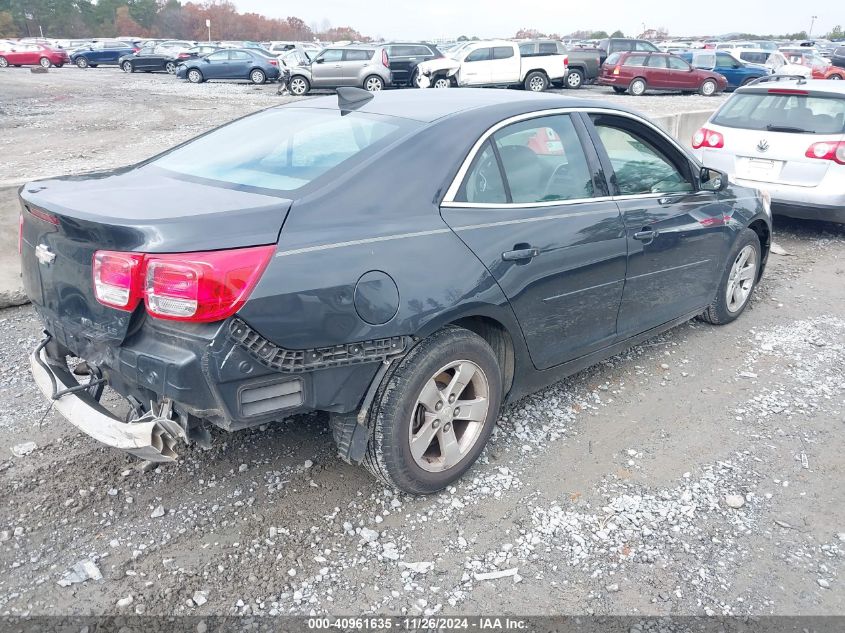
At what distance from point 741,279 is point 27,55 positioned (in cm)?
4190

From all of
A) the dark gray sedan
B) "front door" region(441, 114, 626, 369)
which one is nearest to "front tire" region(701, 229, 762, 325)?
the dark gray sedan

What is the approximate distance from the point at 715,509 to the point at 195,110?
17677mm

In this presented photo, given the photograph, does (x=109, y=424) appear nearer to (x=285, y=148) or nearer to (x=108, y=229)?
(x=108, y=229)

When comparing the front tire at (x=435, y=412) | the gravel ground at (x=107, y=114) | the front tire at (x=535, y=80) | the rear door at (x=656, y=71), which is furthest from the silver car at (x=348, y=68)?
the front tire at (x=435, y=412)

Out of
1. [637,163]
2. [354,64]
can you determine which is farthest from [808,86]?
[354,64]

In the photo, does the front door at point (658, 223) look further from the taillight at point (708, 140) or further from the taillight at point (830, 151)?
the taillight at point (708, 140)

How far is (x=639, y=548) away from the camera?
294 centimetres

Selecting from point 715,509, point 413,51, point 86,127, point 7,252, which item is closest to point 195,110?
point 86,127

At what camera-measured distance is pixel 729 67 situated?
2842cm

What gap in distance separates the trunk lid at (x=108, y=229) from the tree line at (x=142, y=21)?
3209 inches

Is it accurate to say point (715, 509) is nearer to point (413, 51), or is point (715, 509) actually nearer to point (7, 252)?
point (7, 252)

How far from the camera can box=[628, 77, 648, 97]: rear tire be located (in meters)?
25.8

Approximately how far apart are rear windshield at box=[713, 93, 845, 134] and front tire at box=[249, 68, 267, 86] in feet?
82.1

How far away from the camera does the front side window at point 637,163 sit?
395cm
